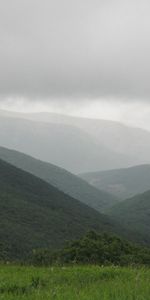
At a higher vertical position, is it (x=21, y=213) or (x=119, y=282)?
(x=21, y=213)

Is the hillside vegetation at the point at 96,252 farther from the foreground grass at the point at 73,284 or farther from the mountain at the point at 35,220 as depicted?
the mountain at the point at 35,220

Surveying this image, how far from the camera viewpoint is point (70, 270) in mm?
12094

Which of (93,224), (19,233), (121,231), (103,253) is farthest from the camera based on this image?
(121,231)

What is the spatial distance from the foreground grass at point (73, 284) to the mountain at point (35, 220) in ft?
305

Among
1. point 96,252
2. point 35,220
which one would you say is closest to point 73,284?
point 96,252

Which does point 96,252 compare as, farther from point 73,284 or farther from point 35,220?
point 35,220

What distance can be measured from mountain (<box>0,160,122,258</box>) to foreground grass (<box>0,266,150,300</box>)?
9300 centimetres

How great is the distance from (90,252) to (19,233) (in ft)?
334

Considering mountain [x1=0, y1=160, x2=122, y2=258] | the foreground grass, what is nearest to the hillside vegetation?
the foreground grass

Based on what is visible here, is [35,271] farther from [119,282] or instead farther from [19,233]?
[19,233]

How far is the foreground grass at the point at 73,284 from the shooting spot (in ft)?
27.8

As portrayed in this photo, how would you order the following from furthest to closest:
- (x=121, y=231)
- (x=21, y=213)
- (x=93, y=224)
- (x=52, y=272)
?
(x=121, y=231)
(x=93, y=224)
(x=21, y=213)
(x=52, y=272)

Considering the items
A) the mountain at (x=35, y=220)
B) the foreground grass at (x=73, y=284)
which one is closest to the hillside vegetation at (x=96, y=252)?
the foreground grass at (x=73, y=284)

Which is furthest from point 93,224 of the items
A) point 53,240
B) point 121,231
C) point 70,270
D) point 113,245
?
point 70,270
